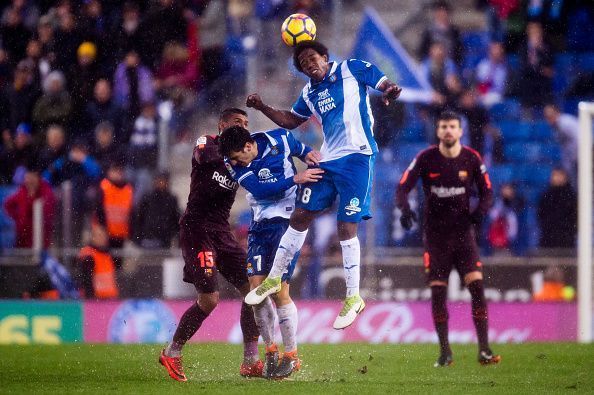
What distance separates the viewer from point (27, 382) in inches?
365

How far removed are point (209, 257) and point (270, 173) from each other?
2.69 ft

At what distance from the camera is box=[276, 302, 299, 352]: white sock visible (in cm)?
952

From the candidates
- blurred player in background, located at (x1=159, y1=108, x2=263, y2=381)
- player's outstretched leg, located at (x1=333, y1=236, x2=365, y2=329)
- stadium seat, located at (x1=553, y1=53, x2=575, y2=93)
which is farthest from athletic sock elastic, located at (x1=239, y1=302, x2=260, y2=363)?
stadium seat, located at (x1=553, y1=53, x2=575, y2=93)

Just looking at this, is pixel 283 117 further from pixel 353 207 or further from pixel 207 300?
pixel 207 300

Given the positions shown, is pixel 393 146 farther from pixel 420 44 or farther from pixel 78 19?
pixel 78 19

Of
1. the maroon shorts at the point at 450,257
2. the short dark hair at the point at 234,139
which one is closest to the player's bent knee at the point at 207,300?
the short dark hair at the point at 234,139

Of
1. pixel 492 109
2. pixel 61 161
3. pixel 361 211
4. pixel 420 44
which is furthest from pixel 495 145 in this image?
pixel 361 211

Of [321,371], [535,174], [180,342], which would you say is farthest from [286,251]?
[535,174]

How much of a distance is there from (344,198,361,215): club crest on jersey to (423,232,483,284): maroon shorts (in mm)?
1930

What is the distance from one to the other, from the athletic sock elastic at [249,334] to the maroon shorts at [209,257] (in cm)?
26

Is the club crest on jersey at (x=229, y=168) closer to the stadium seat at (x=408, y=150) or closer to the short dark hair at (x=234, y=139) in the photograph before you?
Result: the short dark hair at (x=234, y=139)

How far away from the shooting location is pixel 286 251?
9336mm

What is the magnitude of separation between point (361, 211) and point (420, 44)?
7.58 metres

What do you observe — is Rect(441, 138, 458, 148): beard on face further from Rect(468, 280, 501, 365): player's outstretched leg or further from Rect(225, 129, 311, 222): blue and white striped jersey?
Rect(225, 129, 311, 222): blue and white striped jersey
